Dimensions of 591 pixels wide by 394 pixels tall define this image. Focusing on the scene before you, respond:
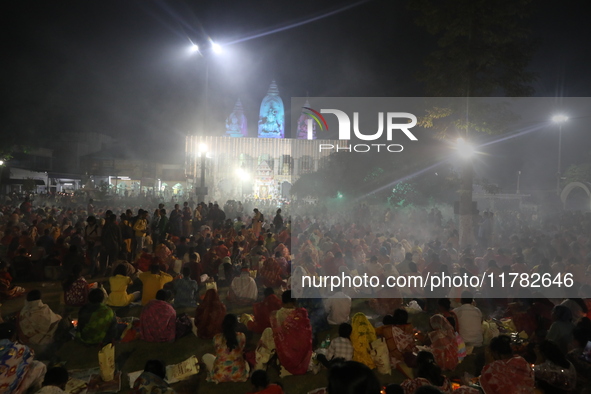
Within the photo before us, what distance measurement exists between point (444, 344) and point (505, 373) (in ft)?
3.23

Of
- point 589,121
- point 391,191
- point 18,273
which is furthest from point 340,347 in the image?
point 589,121

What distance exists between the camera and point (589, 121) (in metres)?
31.1

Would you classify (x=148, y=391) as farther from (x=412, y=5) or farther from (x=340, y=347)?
(x=412, y=5)

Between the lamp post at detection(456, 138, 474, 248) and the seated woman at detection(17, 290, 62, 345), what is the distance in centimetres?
1084

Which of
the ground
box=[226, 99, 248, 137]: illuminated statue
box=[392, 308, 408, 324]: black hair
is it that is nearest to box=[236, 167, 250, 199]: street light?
box=[226, 99, 248, 137]: illuminated statue

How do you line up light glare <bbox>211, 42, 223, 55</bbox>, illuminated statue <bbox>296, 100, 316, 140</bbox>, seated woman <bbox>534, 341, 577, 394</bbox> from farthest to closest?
illuminated statue <bbox>296, 100, 316, 140</bbox> < light glare <bbox>211, 42, 223, 55</bbox> < seated woman <bbox>534, 341, 577, 394</bbox>

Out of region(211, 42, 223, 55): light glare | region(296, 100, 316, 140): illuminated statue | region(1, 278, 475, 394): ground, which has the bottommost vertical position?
region(1, 278, 475, 394): ground

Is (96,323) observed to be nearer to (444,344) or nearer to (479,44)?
(444,344)

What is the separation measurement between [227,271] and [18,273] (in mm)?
4681

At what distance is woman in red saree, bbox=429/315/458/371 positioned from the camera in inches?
185

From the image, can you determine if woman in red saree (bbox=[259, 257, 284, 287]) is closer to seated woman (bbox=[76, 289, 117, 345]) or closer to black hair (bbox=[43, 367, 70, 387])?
seated woman (bbox=[76, 289, 117, 345])

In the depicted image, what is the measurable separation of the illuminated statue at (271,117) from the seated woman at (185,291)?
57.1 metres

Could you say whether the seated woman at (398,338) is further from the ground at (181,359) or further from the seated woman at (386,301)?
the seated woman at (386,301)

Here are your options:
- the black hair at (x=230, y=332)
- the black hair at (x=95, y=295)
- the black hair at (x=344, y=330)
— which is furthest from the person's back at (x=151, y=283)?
the black hair at (x=344, y=330)
